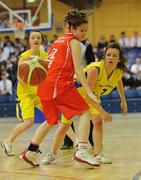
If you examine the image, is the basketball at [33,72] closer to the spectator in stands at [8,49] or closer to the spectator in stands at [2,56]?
the spectator in stands at [2,56]

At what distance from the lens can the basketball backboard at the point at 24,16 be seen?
13094 mm

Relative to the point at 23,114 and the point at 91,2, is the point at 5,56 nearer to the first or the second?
the point at 91,2

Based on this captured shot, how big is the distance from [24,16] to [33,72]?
8772mm

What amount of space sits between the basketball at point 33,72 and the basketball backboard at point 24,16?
806cm

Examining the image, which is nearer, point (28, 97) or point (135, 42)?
point (28, 97)

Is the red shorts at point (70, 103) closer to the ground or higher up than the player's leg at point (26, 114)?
higher up

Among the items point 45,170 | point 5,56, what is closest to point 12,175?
point 45,170

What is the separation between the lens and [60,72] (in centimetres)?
496

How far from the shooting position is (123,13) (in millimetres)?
19031

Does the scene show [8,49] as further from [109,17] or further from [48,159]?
[48,159]

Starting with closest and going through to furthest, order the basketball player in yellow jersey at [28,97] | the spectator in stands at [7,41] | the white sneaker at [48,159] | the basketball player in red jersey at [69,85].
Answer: the basketball player in red jersey at [69,85] → the white sneaker at [48,159] → the basketball player in yellow jersey at [28,97] → the spectator in stands at [7,41]

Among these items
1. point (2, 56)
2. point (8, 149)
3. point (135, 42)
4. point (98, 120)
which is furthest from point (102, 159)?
point (135, 42)

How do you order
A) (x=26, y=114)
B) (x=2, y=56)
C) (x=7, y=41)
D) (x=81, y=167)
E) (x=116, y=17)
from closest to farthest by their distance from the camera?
(x=81, y=167) → (x=26, y=114) → (x=2, y=56) → (x=7, y=41) → (x=116, y=17)

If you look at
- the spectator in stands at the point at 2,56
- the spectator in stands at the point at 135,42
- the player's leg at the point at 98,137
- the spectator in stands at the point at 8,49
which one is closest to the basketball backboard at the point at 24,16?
the spectator in stands at the point at 2,56
